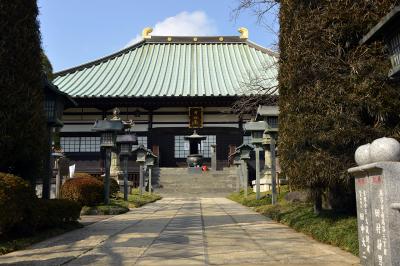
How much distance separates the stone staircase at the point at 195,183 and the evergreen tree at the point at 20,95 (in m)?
18.3

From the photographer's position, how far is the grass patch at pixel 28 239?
6.20 meters

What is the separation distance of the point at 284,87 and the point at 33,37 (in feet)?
16.1

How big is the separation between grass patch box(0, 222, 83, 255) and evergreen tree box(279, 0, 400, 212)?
14.5 ft

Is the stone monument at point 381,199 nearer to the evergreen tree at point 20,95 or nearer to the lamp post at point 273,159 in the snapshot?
the evergreen tree at point 20,95

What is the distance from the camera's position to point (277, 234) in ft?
25.1

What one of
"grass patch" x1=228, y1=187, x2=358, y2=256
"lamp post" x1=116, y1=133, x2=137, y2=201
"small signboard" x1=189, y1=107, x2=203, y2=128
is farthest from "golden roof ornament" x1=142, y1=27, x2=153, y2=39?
"grass patch" x1=228, y1=187, x2=358, y2=256

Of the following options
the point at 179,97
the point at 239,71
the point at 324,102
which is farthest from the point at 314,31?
the point at 239,71

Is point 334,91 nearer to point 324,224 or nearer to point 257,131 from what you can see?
point 324,224

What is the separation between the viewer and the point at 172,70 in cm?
3441

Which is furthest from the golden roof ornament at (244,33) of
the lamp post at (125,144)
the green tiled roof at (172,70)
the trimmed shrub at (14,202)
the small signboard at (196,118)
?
the trimmed shrub at (14,202)

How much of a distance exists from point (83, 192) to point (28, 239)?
6025 millimetres

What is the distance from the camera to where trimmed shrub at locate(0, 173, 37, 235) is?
616cm

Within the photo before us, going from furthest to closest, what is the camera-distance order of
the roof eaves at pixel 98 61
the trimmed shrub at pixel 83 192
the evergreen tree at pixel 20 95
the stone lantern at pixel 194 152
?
the roof eaves at pixel 98 61, the stone lantern at pixel 194 152, the trimmed shrub at pixel 83 192, the evergreen tree at pixel 20 95

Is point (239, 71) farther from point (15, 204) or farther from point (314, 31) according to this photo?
point (15, 204)
